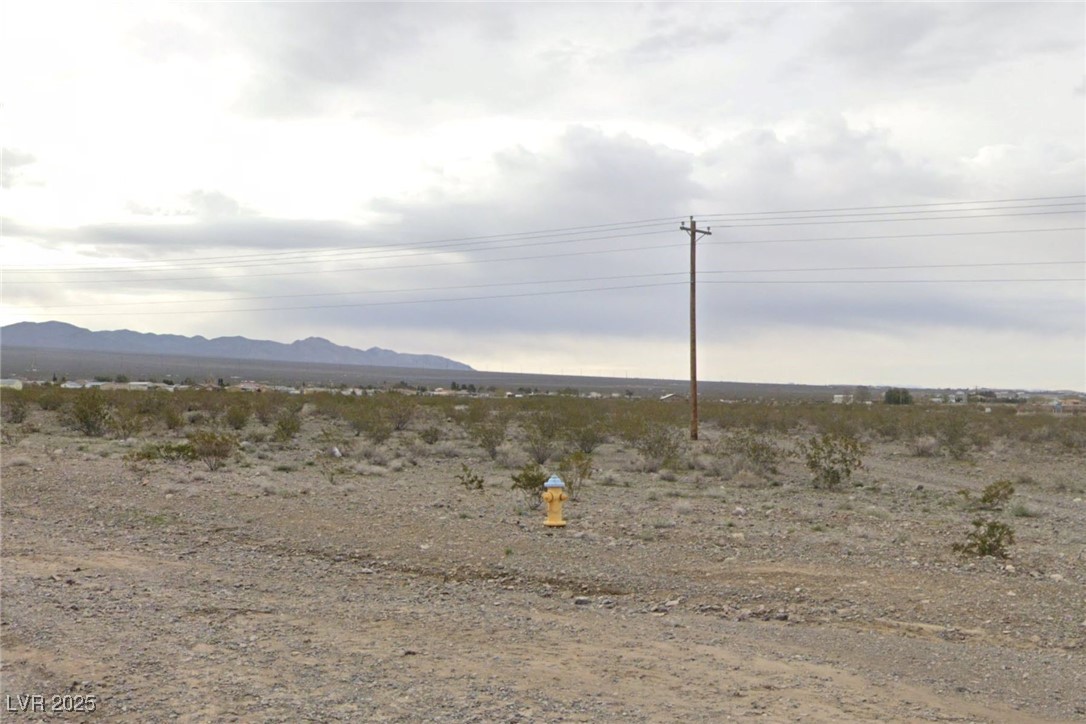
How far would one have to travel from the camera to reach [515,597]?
43.0 ft

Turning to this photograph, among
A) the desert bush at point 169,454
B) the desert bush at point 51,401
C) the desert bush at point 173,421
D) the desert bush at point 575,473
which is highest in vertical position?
the desert bush at point 51,401

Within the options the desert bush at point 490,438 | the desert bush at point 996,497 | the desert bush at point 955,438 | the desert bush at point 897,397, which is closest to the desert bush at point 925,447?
the desert bush at point 955,438

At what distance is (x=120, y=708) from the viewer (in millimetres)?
8320

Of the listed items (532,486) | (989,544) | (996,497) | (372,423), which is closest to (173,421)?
(372,423)

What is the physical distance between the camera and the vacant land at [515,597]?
8.86m

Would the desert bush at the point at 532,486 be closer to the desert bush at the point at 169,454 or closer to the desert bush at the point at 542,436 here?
the desert bush at the point at 169,454

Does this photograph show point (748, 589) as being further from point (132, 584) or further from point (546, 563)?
point (132, 584)

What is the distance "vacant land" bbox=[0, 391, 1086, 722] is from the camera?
8859mm

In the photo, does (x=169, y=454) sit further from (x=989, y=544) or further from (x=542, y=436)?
(x=989, y=544)

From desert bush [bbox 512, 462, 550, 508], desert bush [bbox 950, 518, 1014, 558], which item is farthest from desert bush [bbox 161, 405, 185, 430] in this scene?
desert bush [bbox 950, 518, 1014, 558]

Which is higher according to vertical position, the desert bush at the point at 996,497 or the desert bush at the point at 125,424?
the desert bush at the point at 125,424

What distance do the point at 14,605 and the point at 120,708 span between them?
422 centimetres

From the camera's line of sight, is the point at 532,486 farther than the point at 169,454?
No

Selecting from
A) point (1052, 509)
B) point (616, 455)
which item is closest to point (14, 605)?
point (1052, 509)
